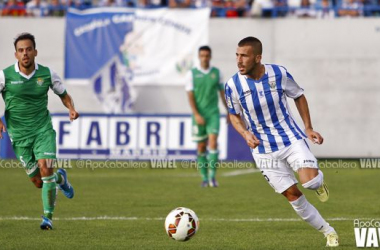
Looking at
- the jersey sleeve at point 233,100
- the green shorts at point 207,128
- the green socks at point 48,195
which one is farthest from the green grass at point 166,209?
the jersey sleeve at point 233,100

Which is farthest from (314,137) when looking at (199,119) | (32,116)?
(199,119)

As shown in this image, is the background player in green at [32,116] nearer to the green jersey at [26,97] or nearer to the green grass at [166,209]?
the green jersey at [26,97]

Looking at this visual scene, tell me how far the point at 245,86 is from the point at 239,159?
522 inches

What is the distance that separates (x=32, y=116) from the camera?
11.3 meters

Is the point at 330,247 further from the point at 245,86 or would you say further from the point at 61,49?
the point at 61,49

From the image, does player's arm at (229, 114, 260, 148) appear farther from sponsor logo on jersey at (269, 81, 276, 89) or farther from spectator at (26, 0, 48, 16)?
spectator at (26, 0, 48, 16)

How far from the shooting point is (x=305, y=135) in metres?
9.64

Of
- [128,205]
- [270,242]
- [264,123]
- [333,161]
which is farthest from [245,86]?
[333,161]

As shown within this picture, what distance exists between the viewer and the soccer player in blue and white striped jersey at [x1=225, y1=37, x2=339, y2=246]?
9.37 meters

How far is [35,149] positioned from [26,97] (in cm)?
68

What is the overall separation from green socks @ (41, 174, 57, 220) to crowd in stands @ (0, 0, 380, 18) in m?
13.9

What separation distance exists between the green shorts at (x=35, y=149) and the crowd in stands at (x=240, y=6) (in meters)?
13.6
